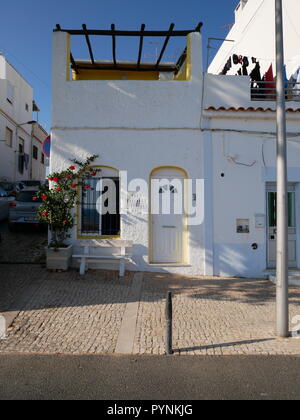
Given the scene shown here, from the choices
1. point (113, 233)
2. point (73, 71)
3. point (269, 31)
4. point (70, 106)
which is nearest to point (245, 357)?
point (113, 233)

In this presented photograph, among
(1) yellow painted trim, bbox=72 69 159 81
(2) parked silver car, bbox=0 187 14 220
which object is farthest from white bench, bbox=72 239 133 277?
(1) yellow painted trim, bbox=72 69 159 81

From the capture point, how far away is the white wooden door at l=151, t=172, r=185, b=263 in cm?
859

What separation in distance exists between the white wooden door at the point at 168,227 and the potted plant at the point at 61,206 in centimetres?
201

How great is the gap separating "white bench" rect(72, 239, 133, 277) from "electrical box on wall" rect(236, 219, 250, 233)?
2.89 meters

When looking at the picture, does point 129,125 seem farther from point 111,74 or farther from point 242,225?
point 111,74

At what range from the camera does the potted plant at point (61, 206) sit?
7957 mm

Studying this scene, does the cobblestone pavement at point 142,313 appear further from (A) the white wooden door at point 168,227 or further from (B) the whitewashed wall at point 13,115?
(B) the whitewashed wall at point 13,115

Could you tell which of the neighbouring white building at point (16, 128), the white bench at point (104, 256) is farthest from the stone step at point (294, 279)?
the neighbouring white building at point (16, 128)

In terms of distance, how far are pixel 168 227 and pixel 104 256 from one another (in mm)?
1895

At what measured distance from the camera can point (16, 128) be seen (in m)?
20.7
